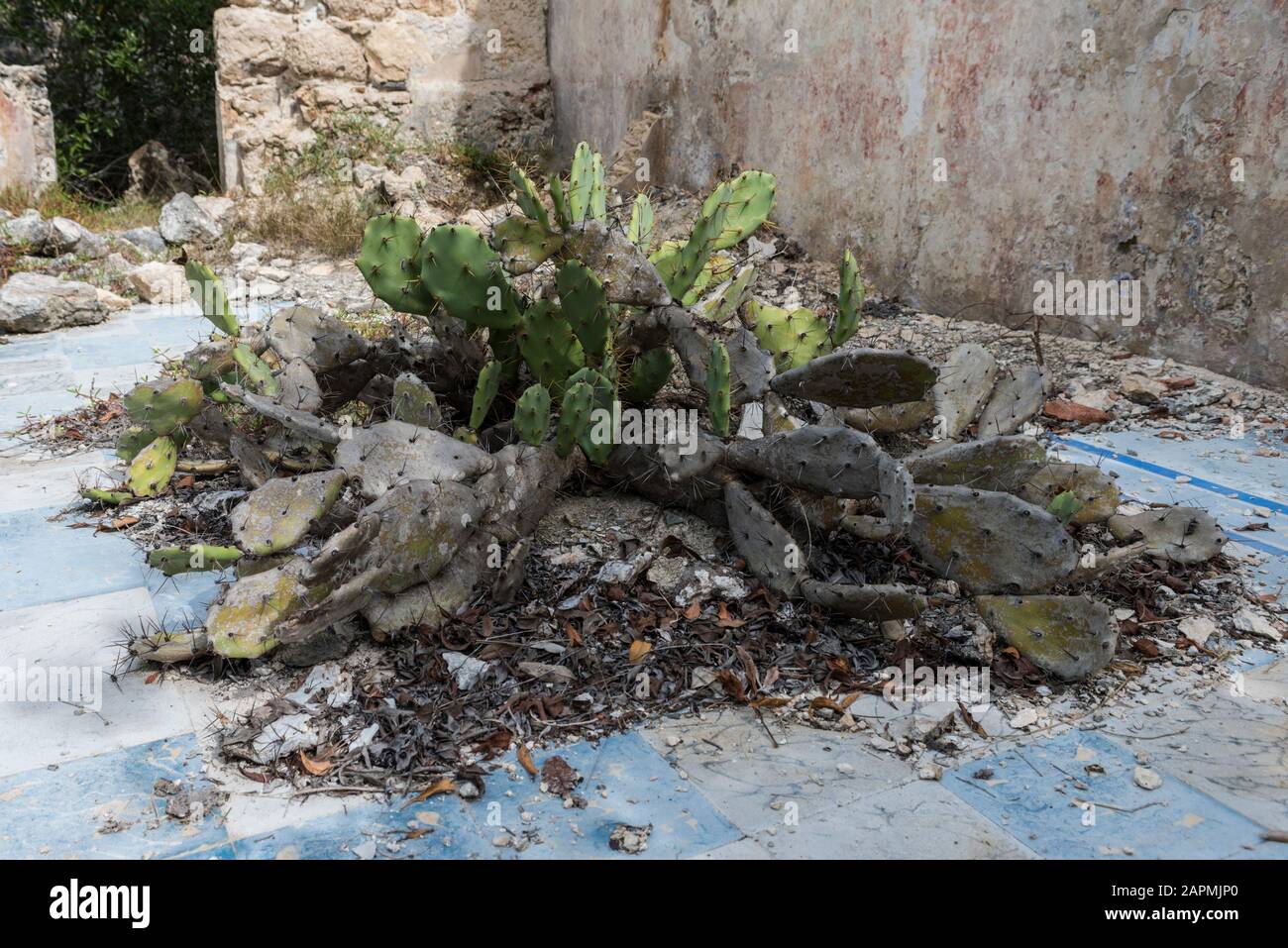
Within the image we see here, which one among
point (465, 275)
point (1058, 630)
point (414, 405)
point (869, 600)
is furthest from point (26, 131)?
point (1058, 630)

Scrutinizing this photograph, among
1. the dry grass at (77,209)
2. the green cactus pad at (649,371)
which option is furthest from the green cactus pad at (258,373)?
the dry grass at (77,209)

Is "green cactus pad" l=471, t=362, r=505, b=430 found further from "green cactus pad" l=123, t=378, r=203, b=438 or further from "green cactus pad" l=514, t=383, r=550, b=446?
"green cactus pad" l=123, t=378, r=203, b=438

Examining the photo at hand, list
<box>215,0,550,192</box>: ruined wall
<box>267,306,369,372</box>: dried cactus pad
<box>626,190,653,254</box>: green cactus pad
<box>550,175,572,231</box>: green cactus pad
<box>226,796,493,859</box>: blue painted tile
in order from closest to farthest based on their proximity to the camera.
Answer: <box>226,796,493,859</box>: blue painted tile < <box>550,175,572,231</box>: green cactus pad < <box>267,306,369,372</box>: dried cactus pad < <box>626,190,653,254</box>: green cactus pad < <box>215,0,550,192</box>: ruined wall

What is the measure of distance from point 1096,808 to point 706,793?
0.77 metres

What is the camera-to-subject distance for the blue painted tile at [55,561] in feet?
9.50

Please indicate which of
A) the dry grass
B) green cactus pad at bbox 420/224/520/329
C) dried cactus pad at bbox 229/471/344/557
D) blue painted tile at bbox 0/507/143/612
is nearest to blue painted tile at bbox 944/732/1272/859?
dried cactus pad at bbox 229/471/344/557

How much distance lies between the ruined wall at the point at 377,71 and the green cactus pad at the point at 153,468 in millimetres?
5391

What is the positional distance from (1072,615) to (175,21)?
9451 millimetres

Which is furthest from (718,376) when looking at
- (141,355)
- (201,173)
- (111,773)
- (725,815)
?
(201,173)

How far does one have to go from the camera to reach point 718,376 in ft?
9.29

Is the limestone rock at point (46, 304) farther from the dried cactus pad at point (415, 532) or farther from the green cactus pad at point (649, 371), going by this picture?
the dried cactus pad at point (415, 532)

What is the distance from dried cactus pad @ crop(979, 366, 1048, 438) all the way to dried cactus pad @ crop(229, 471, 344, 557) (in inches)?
85.6

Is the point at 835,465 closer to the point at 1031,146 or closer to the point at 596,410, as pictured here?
the point at 596,410

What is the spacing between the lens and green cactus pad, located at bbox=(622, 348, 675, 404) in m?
3.21
